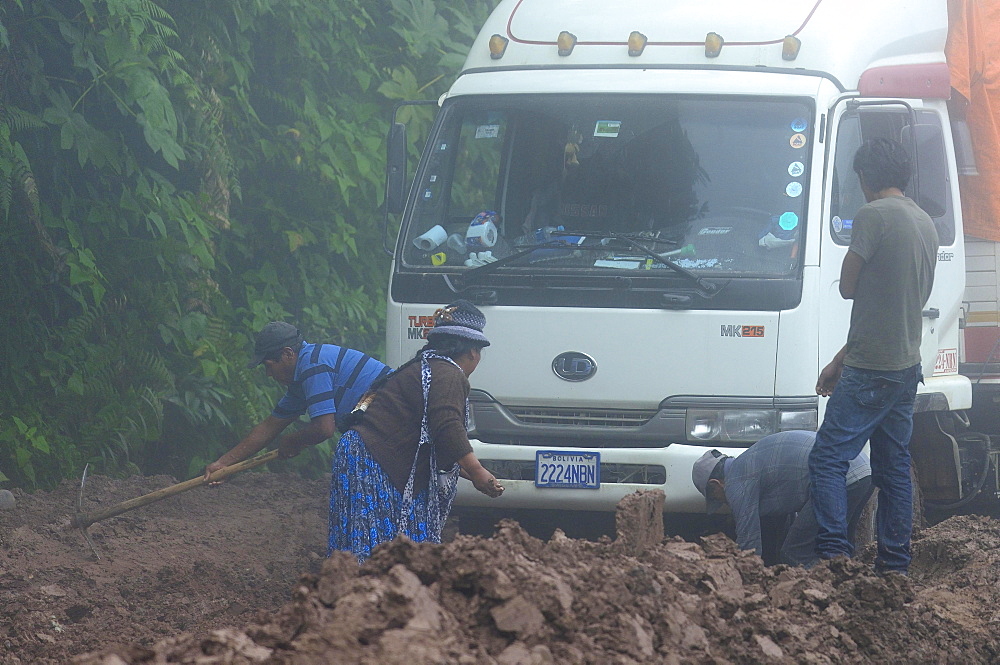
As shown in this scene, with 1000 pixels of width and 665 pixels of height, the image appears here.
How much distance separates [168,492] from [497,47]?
9.78ft

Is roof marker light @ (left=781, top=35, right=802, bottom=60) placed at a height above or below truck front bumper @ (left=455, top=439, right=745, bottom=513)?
above

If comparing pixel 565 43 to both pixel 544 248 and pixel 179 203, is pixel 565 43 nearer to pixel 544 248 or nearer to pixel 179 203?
pixel 544 248

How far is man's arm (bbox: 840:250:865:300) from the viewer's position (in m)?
5.34

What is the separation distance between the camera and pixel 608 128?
21.3 ft

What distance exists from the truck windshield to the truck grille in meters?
0.71

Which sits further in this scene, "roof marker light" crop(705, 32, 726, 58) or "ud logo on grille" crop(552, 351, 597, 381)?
"roof marker light" crop(705, 32, 726, 58)

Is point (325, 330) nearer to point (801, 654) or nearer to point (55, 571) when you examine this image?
point (55, 571)

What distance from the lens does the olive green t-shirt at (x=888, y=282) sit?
17.4 feet

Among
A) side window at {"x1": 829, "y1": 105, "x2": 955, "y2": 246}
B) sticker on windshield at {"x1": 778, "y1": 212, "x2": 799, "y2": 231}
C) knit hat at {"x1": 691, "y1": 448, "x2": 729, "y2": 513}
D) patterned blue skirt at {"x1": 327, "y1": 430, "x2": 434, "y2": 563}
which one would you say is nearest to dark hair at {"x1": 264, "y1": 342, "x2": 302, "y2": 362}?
patterned blue skirt at {"x1": 327, "y1": 430, "x2": 434, "y2": 563}

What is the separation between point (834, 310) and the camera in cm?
604

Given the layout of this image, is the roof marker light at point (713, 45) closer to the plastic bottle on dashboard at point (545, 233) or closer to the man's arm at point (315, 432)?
the plastic bottle on dashboard at point (545, 233)

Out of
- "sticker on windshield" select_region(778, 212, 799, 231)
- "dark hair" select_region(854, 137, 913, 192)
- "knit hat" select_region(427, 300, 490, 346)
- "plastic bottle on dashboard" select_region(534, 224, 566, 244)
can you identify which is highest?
"dark hair" select_region(854, 137, 913, 192)

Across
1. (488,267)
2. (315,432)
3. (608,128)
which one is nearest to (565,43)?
(608,128)

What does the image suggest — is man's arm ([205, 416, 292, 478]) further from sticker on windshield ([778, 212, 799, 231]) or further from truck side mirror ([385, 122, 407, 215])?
sticker on windshield ([778, 212, 799, 231])
